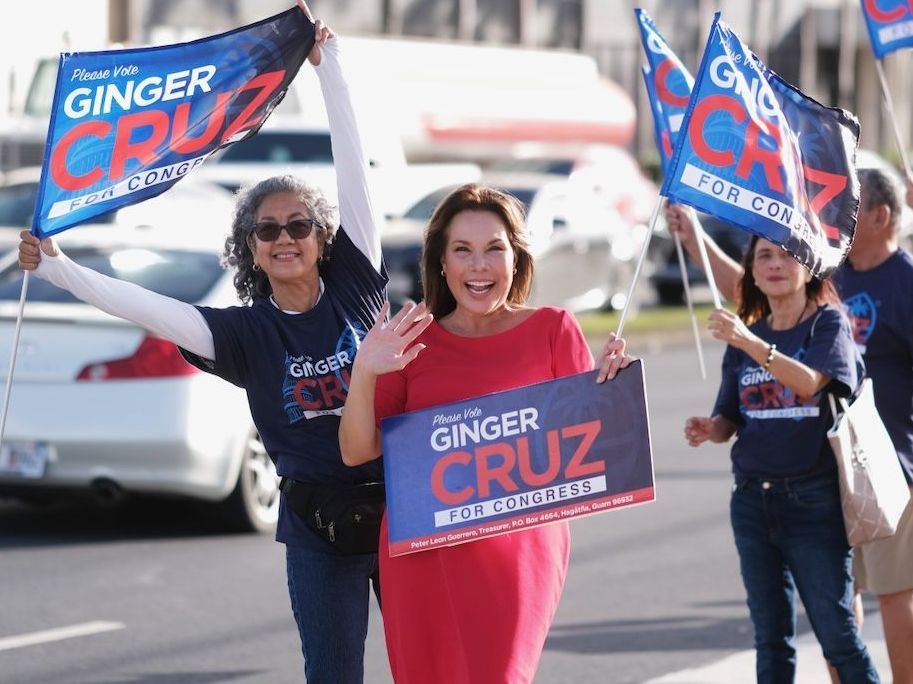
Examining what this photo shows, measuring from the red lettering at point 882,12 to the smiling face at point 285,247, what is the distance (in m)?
3.23

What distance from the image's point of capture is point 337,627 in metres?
4.66

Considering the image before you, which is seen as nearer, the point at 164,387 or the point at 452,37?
the point at 164,387

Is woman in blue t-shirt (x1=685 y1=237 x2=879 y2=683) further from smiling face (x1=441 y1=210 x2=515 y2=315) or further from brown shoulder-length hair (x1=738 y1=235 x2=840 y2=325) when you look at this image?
smiling face (x1=441 y1=210 x2=515 y2=315)

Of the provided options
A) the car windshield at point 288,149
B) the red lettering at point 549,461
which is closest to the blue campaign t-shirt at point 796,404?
the red lettering at point 549,461

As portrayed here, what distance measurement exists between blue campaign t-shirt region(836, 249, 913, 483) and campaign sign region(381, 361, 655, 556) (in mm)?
1725

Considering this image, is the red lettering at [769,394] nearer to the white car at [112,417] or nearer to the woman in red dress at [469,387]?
the woman in red dress at [469,387]

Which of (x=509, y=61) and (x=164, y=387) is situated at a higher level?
(x=509, y=61)

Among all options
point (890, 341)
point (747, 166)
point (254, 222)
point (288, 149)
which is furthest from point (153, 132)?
point (288, 149)

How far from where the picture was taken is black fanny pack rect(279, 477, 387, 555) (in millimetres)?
4664

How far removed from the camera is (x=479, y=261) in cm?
450

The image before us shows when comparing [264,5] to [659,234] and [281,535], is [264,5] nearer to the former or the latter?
[659,234]

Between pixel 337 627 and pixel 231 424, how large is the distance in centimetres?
449

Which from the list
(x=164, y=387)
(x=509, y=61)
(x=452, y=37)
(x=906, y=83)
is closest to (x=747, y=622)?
(x=164, y=387)

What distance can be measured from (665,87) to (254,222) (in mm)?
2061
